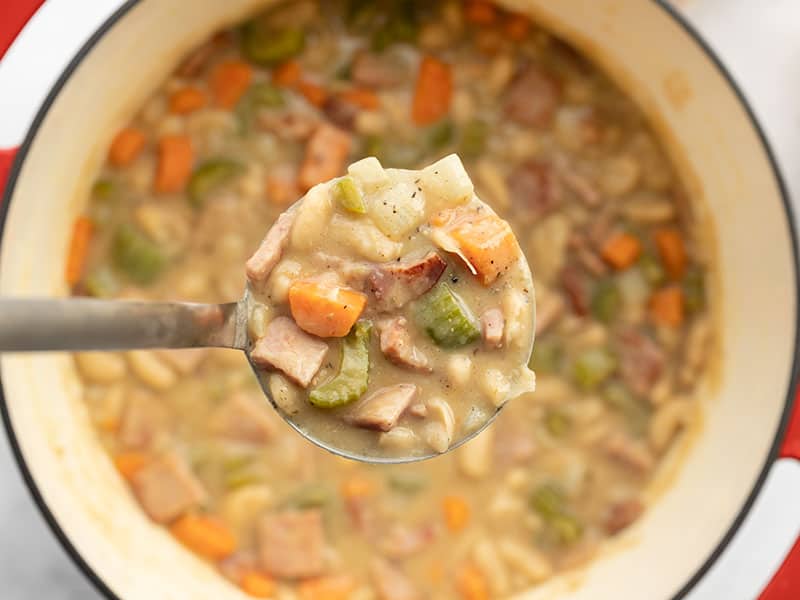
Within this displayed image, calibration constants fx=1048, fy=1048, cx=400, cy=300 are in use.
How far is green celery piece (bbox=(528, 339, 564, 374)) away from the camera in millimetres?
3377

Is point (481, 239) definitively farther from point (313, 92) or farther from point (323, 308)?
point (313, 92)

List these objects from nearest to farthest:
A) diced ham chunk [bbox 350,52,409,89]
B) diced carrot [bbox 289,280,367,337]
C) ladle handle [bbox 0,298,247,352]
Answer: ladle handle [bbox 0,298,247,352]
diced carrot [bbox 289,280,367,337]
diced ham chunk [bbox 350,52,409,89]

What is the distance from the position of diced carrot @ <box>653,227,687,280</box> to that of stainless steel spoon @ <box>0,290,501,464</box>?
1264mm

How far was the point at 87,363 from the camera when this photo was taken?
3213 millimetres

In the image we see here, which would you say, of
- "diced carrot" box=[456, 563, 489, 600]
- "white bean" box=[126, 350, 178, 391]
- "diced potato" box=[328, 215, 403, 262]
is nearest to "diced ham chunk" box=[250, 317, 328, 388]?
"diced potato" box=[328, 215, 403, 262]

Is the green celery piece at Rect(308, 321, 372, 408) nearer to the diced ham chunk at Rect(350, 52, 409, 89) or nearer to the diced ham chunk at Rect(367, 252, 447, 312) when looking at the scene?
the diced ham chunk at Rect(367, 252, 447, 312)

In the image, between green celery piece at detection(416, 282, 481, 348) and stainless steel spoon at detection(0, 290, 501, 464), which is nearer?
stainless steel spoon at detection(0, 290, 501, 464)

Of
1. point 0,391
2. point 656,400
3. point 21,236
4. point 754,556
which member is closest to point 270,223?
point 21,236

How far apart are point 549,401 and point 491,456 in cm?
26

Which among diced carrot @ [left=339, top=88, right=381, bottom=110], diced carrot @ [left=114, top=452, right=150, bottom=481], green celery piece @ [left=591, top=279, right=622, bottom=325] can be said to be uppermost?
diced carrot @ [left=339, top=88, right=381, bottom=110]

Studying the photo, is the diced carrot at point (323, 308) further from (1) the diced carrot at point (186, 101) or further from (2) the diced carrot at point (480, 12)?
(2) the diced carrot at point (480, 12)

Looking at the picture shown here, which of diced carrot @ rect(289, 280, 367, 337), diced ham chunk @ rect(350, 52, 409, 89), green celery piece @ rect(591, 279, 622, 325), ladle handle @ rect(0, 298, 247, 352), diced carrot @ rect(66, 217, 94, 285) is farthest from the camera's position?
green celery piece @ rect(591, 279, 622, 325)

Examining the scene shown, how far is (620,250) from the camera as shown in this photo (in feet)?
11.0

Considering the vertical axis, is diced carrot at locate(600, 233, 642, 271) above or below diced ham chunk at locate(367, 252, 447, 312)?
below
